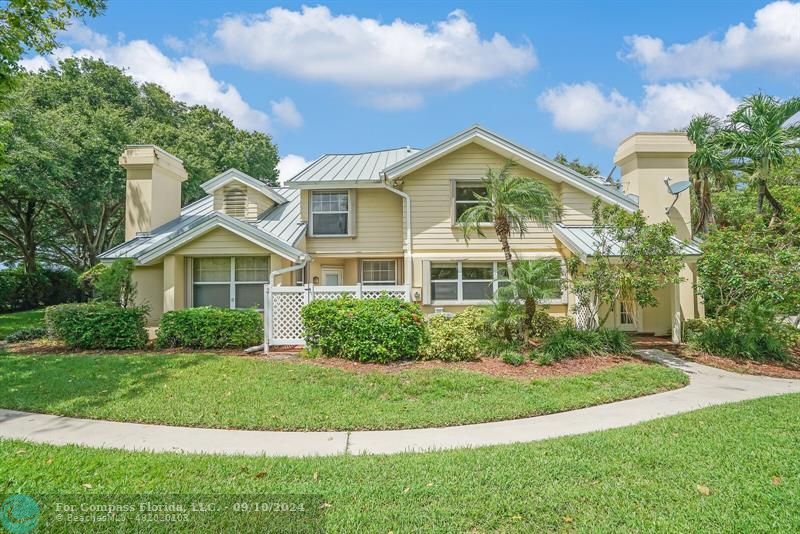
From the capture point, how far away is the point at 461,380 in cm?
823

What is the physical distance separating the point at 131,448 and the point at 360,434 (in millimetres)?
2796

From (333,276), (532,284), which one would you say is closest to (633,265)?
(532,284)

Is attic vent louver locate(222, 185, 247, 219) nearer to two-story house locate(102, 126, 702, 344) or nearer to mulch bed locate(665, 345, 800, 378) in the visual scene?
two-story house locate(102, 126, 702, 344)

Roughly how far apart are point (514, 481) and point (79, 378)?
8.57 metres

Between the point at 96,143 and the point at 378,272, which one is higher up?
the point at 96,143

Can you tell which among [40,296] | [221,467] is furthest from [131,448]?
[40,296]

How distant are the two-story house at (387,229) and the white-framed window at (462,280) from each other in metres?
0.03

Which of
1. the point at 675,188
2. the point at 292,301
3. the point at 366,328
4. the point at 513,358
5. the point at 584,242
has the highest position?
the point at 675,188

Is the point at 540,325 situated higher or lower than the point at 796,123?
lower

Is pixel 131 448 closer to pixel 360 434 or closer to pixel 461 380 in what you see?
pixel 360 434

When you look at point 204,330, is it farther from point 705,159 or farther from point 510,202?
point 705,159

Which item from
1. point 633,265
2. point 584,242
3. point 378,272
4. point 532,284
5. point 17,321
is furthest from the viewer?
point 17,321

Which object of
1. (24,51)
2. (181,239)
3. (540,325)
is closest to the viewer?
(24,51)

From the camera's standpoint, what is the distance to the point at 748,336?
1107 centimetres
